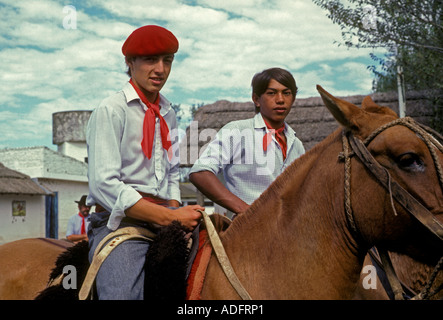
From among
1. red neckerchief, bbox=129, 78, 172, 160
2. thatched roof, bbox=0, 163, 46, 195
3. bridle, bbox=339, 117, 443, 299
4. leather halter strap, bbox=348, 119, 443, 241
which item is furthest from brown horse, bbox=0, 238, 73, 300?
thatched roof, bbox=0, 163, 46, 195

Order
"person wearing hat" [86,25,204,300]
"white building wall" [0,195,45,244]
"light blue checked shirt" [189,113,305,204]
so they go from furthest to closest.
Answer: "white building wall" [0,195,45,244] → "light blue checked shirt" [189,113,305,204] → "person wearing hat" [86,25,204,300]

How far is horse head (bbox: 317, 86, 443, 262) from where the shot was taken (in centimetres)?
198

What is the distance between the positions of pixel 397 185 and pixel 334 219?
0.37 m

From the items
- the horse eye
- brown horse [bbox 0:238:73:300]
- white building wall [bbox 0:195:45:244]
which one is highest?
the horse eye

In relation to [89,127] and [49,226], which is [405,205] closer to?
[89,127]

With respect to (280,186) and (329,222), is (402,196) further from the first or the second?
(280,186)

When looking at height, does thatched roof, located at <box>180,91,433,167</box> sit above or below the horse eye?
above

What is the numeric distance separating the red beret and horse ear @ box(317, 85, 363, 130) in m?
0.98

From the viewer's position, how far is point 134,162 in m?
2.55

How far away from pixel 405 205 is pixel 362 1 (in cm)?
870

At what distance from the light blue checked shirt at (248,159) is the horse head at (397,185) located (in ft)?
4.43

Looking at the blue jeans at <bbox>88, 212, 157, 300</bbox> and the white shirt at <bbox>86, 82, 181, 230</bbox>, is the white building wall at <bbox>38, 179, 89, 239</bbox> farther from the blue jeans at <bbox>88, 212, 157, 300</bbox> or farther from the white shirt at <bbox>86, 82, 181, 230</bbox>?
the blue jeans at <bbox>88, 212, 157, 300</bbox>

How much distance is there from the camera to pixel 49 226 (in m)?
22.9
